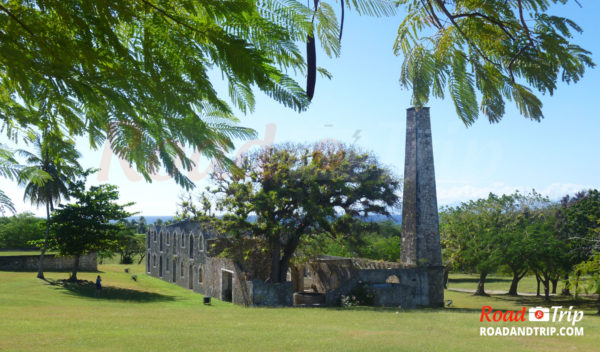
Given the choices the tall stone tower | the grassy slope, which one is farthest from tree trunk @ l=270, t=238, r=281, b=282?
the grassy slope

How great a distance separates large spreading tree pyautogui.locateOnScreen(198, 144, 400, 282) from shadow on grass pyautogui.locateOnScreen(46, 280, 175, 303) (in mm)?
8514

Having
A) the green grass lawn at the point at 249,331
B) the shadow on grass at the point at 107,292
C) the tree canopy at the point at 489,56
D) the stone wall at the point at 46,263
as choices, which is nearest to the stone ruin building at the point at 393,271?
the green grass lawn at the point at 249,331

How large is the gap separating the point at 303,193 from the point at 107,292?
16.7 m

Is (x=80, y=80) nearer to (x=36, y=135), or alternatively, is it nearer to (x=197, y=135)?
(x=197, y=135)

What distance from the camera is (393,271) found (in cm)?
3052

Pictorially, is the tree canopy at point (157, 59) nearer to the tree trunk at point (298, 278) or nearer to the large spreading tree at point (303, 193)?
the large spreading tree at point (303, 193)

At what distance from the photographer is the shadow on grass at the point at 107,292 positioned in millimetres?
32625

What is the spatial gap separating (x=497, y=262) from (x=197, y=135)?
39.8 m

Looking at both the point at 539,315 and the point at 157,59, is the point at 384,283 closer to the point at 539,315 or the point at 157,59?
the point at 539,315

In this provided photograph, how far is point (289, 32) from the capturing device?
3869mm

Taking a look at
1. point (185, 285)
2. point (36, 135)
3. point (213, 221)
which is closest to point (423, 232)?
point (213, 221)

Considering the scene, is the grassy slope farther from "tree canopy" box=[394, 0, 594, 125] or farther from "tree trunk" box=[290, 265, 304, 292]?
"tree canopy" box=[394, 0, 594, 125]

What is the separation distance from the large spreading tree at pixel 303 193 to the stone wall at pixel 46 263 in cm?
2440

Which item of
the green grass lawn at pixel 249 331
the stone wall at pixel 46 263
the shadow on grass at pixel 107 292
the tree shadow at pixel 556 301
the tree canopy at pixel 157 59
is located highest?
the tree canopy at pixel 157 59
